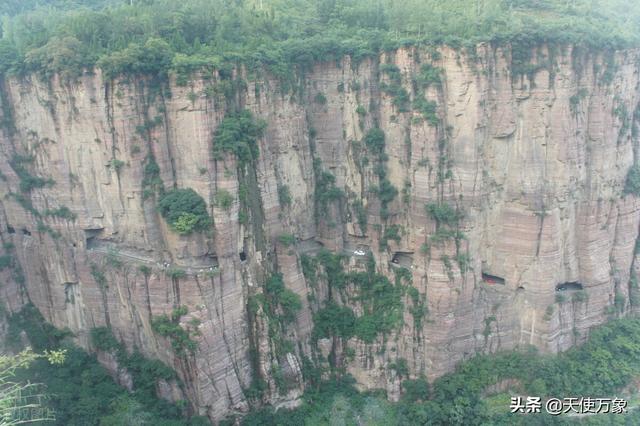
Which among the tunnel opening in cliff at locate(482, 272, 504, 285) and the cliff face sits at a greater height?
the cliff face

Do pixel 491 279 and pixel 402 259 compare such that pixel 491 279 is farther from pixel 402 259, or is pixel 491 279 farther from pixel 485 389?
pixel 485 389

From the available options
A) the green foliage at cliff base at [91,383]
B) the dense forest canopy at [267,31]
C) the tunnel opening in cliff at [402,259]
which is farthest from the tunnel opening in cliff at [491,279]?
the green foliage at cliff base at [91,383]

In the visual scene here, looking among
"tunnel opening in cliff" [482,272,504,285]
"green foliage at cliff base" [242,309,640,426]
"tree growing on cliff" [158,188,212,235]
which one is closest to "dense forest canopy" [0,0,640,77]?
"tree growing on cliff" [158,188,212,235]

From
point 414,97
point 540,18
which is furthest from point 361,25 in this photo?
point 540,18

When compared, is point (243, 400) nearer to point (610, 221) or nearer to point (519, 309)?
point (519, 309)

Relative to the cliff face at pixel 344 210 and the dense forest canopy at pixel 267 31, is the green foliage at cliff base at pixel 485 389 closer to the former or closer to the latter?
the cliff face at pixel 344 210

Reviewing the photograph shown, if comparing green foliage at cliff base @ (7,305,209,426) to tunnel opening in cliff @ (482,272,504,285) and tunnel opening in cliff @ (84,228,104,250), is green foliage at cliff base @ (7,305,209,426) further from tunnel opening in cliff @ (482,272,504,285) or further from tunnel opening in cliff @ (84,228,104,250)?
tunnel opening in cliff @ (482,272,504,285)

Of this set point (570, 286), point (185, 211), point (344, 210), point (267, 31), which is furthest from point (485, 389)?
point (267, 31)
